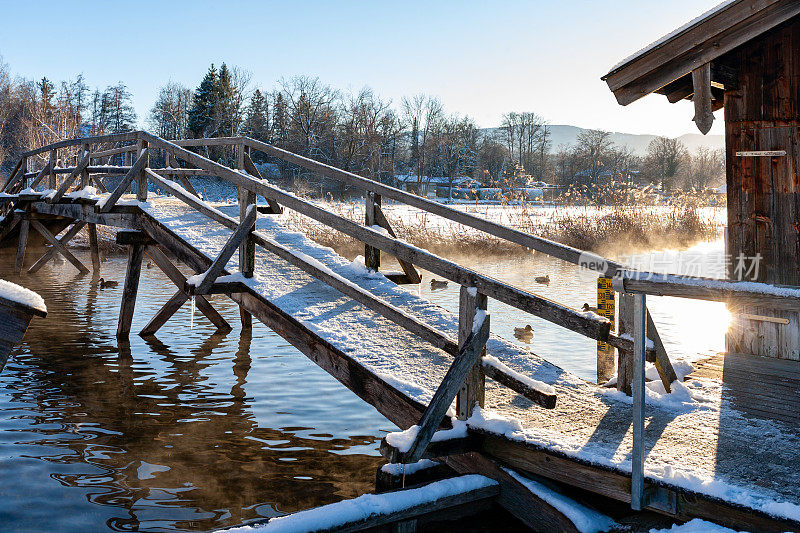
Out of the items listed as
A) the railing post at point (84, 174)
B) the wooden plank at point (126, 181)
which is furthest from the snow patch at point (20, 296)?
the railing post at point (84, 174)

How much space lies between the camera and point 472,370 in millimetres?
4598

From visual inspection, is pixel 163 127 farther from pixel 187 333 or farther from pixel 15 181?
pixel 187 333

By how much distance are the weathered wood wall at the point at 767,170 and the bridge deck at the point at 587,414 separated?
1788 millimetres

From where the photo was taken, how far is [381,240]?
582cm

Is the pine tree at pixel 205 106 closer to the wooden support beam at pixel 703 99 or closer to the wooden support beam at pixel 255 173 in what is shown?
the wooden support beam at pixel 255 173

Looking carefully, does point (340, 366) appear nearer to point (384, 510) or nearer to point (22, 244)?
point (384, 510)

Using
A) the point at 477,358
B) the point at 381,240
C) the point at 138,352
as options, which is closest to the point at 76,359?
the point at 138,352

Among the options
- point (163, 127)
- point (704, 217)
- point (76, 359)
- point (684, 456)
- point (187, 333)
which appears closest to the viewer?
point (684, 456)

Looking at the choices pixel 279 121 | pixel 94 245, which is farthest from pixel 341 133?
pixel 94 245

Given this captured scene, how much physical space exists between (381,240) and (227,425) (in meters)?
3.24

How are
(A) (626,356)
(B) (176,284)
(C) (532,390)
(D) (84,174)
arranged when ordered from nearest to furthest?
1. (C) (532,390)
2. (A) (626,356)
3. (B) (176,284)
4. (D) (84,174)

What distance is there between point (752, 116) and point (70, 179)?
39.0 ft

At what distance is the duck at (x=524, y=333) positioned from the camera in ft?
37.9

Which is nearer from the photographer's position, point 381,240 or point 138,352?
point 381,240
